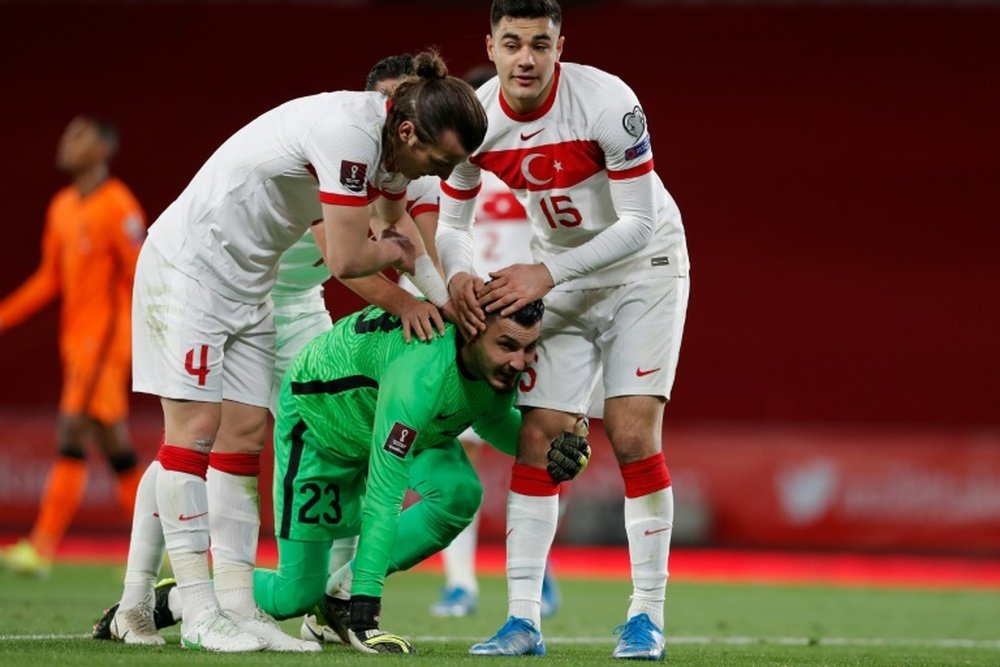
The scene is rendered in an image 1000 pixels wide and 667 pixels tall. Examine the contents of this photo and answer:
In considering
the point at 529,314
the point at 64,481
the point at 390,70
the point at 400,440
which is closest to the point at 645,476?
the point at 529,314

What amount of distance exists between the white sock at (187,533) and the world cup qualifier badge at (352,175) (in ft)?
3.52

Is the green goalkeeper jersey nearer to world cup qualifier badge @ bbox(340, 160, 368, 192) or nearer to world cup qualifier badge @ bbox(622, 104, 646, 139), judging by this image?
world cup qualifier badge @ bbox(340, 160, 368, 192)

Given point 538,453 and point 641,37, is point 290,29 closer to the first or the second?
point 641,37

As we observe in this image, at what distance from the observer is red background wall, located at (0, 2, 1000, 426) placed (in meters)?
16.2

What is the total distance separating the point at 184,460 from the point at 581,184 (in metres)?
1.56

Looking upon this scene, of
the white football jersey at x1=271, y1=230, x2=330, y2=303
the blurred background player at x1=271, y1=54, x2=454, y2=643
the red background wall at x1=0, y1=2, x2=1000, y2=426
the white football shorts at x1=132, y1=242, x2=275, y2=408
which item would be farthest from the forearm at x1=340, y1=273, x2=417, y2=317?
the red background wall at x1=0, y1=2, x2=1000, y2=426

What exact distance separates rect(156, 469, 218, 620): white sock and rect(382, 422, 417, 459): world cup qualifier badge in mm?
657

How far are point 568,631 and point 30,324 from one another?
442 inches

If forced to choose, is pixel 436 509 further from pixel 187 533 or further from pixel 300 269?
pixel 300 269

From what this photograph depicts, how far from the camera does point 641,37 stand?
16812 mm

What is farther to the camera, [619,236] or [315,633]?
[315,633]

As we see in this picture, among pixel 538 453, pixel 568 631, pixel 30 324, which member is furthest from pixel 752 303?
pixel 538 453

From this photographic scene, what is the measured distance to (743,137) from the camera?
662 inches

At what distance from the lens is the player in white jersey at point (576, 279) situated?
4957 millimetres
